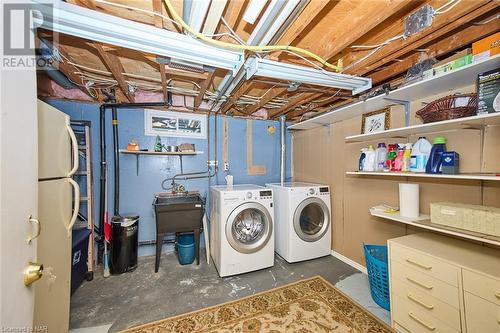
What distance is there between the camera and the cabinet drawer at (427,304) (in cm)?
124

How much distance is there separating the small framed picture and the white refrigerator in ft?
8.92

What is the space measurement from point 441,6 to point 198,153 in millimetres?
2755

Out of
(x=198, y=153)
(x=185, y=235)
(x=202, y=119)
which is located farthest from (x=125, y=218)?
(x=202, y=119)

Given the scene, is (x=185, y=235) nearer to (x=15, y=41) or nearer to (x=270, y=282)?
(x=270, y=282)

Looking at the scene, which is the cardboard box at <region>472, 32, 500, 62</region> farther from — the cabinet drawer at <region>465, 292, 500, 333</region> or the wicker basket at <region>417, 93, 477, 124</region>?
the cabinet drawer at <region>465, 292, 500, 333</region>

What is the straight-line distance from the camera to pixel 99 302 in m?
1.91

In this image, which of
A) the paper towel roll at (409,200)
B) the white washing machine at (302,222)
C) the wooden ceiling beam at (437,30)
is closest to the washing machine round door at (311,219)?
the white washing machine at (302,222)

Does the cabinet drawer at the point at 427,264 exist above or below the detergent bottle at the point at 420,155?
below

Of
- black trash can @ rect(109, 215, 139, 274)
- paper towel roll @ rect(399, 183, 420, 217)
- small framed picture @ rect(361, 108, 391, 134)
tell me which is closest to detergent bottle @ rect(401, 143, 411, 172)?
paper towel roll @ rect(399, 183, 420, 217)

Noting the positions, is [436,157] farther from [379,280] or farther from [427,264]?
[379,280]

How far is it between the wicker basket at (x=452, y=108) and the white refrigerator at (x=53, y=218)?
2613 mm

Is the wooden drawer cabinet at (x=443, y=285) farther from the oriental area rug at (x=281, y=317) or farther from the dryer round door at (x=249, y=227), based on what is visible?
the dryer round door at (x=249, y=227)

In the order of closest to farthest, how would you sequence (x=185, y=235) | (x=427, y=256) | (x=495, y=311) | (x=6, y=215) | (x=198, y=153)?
(x=6, y=215)
(x=495, y=311)
(x=427, y=256)
(x=185, y=235)
(x=198, y=153)

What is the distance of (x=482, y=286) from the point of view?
3.65 feet
